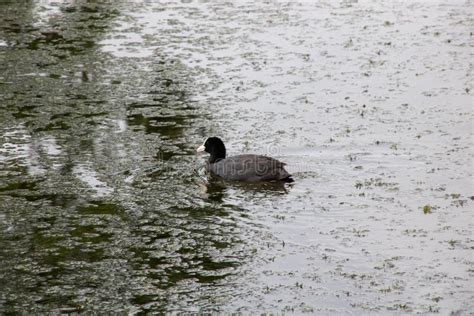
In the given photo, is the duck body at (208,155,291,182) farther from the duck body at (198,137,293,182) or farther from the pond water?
the pond water

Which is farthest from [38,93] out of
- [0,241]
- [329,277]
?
[329,277]

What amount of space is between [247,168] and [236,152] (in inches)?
45.9

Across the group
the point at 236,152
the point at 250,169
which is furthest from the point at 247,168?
the point at 236,152

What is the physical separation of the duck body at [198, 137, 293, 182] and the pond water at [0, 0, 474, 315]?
16cm

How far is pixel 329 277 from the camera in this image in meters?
10.2

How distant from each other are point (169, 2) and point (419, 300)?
15.2 meters

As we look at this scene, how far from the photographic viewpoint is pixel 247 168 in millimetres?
13297

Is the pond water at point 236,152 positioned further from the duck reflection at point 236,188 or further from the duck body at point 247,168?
the duck body at point 247,168

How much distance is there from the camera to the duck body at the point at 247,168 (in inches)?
517

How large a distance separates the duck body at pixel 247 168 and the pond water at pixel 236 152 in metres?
0.16

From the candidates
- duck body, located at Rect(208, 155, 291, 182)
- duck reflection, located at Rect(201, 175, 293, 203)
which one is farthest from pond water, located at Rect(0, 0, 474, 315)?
duck body, located at Rect(208, 155, 291, 182)

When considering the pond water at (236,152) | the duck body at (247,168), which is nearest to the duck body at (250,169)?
the duck body at (247,168)

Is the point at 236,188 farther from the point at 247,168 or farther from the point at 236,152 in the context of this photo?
the point at 236,152

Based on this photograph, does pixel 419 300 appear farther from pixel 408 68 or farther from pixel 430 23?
pixel 430 23
